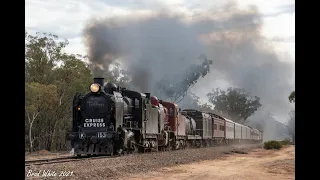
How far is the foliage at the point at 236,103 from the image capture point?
111 metres

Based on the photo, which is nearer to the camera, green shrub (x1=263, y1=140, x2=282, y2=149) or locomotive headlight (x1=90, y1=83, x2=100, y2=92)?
locomotive headlight (x1=90, y1=83, x2=100, y2=92)

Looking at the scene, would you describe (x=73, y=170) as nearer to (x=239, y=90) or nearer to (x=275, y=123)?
(x=239, y=90)

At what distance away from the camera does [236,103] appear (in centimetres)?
11244

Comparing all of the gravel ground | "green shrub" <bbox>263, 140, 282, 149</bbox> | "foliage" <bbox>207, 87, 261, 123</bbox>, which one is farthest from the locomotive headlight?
"foliage" <bbox>207, 87, 261, 123</bbox>

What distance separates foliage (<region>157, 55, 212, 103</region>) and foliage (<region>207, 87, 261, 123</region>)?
133ft

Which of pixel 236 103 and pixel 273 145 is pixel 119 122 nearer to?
pixel 273 145

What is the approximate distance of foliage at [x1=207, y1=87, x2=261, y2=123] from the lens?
111000 mm

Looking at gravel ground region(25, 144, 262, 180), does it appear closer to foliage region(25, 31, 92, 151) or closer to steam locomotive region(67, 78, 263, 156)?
steam locomotive region(67, 78, 263, 156)

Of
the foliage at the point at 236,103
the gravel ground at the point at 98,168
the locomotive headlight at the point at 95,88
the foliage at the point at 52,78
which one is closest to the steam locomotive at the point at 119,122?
the locomotive headlight at the point at 95,88

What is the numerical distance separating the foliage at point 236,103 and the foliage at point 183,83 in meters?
40.7

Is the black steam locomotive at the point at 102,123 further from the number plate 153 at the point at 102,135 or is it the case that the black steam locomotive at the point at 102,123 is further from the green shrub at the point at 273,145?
the green shrub at the point at 273,145
